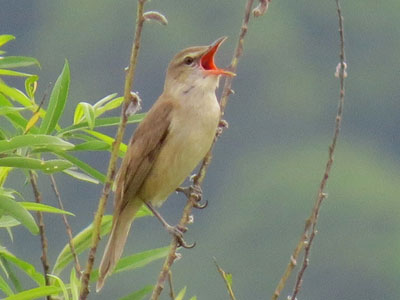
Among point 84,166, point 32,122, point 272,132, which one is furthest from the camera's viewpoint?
point 272,132

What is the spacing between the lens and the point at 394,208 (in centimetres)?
4225

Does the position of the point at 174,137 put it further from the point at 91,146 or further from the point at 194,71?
the point at 91,146

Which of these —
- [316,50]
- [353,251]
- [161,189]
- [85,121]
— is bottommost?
[353,251]

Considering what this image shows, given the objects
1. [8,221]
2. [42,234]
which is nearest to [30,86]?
[8,221]

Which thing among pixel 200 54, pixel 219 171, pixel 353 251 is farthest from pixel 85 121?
pixel 219 171

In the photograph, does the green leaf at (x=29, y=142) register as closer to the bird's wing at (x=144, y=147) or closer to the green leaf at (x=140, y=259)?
the green leaf at (x=140, y=259)

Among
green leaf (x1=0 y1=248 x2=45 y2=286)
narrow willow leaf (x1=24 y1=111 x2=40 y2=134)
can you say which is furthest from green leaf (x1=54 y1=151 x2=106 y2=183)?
green leaf (x1=0 y1=248 x2=45 y2=286)

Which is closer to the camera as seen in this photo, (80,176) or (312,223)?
(312,223)

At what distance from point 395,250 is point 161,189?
112ft

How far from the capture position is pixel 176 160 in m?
4.77

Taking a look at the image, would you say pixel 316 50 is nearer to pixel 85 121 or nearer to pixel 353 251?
pixel 353 251

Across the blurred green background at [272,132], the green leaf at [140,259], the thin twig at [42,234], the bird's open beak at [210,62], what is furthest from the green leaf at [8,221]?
the blurred green background at [272,132]

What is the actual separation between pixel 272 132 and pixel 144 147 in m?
44.0

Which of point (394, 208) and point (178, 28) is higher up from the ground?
point (178, 28)
